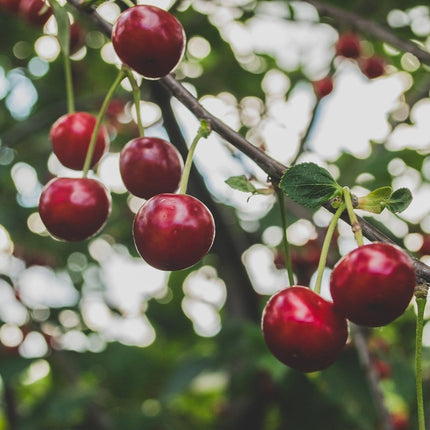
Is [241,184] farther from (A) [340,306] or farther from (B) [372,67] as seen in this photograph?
(B) [372,67]

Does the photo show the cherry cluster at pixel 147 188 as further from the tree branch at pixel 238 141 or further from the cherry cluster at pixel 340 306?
the cherry cluster at pixel 340 306

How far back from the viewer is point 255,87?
3.63m

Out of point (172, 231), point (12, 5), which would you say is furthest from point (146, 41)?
point (12, 5)

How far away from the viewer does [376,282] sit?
77 cm

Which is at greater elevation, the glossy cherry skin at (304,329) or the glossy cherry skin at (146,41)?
the glossy cherry skin at (146,41)

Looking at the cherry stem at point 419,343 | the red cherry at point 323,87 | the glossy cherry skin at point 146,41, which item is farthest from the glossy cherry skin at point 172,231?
the red cherry at point 323,87

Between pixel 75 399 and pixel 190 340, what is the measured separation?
5.15 feet

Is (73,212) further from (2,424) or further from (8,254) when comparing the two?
(2,424)

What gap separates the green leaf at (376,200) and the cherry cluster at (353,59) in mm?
2027

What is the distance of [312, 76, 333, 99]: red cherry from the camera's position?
2873 mm

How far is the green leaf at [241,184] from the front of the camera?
918 mm

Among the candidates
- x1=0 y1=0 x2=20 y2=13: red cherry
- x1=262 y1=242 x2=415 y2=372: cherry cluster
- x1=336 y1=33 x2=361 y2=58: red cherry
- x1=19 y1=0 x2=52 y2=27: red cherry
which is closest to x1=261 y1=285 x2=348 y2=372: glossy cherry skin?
x1=262 y1=242 x2=415 y2=372: cherry cluster

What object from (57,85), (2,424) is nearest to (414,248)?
(57,85)

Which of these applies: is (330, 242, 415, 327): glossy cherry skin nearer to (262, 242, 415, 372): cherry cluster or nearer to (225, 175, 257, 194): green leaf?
(262, 242, 415, 372): cherry cluster
